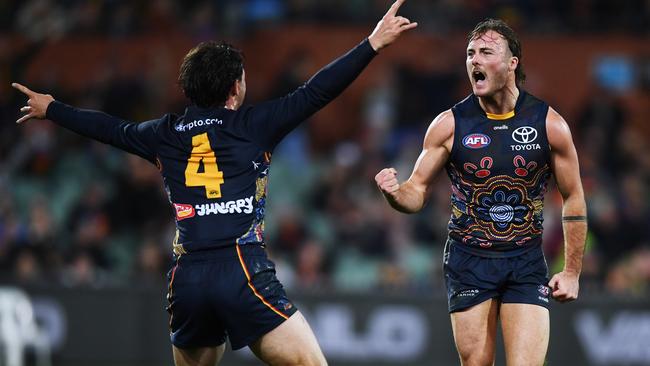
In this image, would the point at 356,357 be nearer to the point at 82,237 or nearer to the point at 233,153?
the point at 82,237

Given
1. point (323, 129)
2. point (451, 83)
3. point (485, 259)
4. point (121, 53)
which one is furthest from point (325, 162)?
point (485, 259)

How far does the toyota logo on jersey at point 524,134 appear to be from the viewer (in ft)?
22.6

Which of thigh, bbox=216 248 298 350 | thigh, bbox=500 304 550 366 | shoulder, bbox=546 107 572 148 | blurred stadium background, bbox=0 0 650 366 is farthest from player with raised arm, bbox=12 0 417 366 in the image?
blurred stadium background, bbox=0 0 650 366

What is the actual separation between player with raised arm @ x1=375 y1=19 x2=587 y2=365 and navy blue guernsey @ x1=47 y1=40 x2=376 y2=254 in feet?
2.50

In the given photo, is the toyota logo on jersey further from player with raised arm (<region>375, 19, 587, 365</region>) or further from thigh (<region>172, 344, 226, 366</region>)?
thigh (<region>172, 344, 226, 366</region>)

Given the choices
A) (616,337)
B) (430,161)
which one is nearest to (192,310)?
(430,161)

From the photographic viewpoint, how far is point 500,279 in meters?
6.97

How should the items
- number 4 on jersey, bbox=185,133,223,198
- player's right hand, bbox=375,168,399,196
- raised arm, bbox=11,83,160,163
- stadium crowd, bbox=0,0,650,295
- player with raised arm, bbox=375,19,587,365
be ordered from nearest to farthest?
1. number 4 on jersey, bbox=185,133,223,198
2. raised arm, bbox=11,83,160,163
3. player's right hand, bbox=375,168,399,196
4. player with raised arm, bbox=375,19,587,365
5. stadium crowd, bbox=0,0,650,295

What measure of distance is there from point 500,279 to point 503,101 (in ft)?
3.53

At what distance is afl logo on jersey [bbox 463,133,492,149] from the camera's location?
696 centimetres

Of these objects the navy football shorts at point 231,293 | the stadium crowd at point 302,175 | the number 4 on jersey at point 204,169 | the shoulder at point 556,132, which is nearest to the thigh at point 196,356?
the navy football shorts at point 231,293

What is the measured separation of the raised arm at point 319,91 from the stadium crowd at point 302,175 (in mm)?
6713

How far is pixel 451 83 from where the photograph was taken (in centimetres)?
1530

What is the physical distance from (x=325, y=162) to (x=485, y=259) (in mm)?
8773
